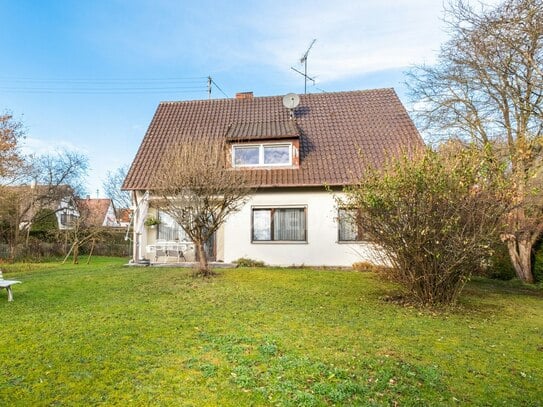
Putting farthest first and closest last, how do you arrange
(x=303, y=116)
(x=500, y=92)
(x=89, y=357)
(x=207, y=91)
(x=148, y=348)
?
(x=207, y=91)
(x=303, y=116)
(x=500, y=92)
(x=148, y=348)
(x=89, y=357)

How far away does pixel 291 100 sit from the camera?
58.4ft

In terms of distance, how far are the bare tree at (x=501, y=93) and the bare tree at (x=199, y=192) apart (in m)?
6.50

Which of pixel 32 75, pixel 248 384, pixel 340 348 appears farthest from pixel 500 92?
pixel 32 75

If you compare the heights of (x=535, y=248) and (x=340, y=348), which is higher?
(x=535, y=248)

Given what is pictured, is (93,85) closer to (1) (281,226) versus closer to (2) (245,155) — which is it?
(2) (245,155)

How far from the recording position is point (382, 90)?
19125 mm

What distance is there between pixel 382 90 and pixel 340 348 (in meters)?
16.4

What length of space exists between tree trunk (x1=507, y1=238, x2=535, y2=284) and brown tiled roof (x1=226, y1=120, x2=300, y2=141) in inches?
361

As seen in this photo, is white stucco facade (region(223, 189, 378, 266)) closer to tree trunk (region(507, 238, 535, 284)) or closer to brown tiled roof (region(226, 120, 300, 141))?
brown tiled roof (region(226, 120, 300, 141))

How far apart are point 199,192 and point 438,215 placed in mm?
6108

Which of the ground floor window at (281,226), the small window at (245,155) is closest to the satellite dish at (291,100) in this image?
the small window at (245,155)

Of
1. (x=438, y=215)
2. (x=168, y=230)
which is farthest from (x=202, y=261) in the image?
(x=438, y=215)

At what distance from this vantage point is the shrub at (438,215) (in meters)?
7.59

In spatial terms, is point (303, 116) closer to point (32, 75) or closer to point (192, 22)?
point (192, 22)
